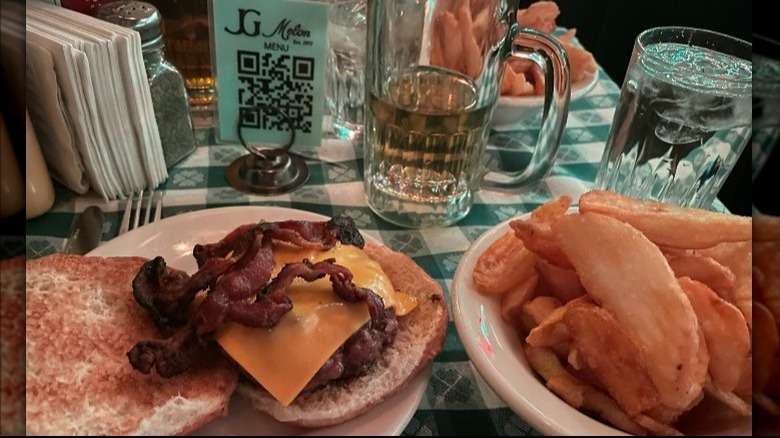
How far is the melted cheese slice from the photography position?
A: 2.34 ft

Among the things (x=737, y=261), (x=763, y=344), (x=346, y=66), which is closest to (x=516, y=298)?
(x=737, y=261)

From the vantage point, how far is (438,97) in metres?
1.21

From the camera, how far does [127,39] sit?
107 cm

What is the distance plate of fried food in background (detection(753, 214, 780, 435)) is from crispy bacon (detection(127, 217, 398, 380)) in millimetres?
434

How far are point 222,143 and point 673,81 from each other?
0.96m

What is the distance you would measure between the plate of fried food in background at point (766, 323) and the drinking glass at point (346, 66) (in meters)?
1.10

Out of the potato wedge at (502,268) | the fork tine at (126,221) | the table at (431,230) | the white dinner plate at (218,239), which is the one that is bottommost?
the table at (431,230)

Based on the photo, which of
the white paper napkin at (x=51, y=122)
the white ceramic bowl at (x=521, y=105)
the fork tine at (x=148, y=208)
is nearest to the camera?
the white paper napkin at (x=51, y=122)

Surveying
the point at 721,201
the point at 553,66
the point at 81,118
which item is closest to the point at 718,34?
the point at 553,66

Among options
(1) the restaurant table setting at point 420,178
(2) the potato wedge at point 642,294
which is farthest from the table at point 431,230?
(2) the potato wedge at point 642,294

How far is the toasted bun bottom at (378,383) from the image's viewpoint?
0.73 m

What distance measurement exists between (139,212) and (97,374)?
463mm

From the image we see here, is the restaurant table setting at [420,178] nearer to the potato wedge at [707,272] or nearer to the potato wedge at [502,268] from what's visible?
the potato wedge at [502,268]

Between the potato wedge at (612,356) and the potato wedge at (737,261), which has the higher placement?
the potato wedge at (737,261)
